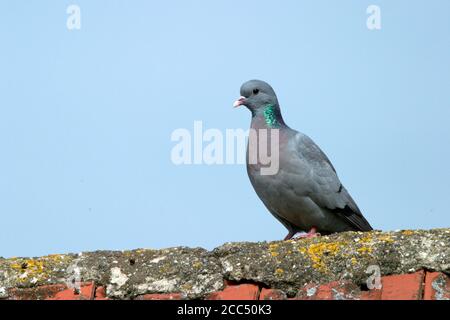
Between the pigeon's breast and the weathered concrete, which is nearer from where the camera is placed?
the weathered concrete

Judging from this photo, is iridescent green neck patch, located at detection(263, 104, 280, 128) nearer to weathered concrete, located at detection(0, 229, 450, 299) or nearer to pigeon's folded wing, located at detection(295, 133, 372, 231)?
pigeon's folded wing, located at detection(295, 133, 372, 231)

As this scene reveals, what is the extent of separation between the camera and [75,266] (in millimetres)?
5672

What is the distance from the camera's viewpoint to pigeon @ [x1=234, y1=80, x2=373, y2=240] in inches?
335

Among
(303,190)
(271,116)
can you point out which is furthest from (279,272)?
(271,116)

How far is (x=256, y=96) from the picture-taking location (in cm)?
942

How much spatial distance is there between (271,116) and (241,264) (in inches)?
156

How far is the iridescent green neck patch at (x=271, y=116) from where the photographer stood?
362 inches

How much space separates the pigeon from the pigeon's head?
31 centimetres

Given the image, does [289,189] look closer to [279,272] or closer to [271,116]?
[271,116]

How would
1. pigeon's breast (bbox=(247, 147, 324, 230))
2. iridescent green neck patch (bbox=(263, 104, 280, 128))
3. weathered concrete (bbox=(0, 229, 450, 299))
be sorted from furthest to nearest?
iridescent green neck patch (bbox=(263, 104, 280, 128)), pigeon's breast (bbox=(247, 147, 324, 230)), weathered concrete (bbox=(0, 229, 450, 299))

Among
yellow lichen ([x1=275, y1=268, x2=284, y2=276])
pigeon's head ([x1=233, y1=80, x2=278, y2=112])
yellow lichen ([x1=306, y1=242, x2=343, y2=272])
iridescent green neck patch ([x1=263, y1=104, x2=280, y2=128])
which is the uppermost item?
pigeon's head ([x1=233, y1=80, x2=278, y2=112])

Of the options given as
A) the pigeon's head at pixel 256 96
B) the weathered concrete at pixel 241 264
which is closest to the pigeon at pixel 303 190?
the pigeon's head at pixel 256 96

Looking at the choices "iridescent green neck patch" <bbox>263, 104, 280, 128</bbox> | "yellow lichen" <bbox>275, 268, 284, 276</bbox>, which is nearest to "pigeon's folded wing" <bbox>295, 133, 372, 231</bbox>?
"iridescent green neck patch" <bbox>263, 104, 280, 128</bbox>

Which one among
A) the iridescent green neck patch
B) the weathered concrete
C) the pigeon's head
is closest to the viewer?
the weathered concrete
